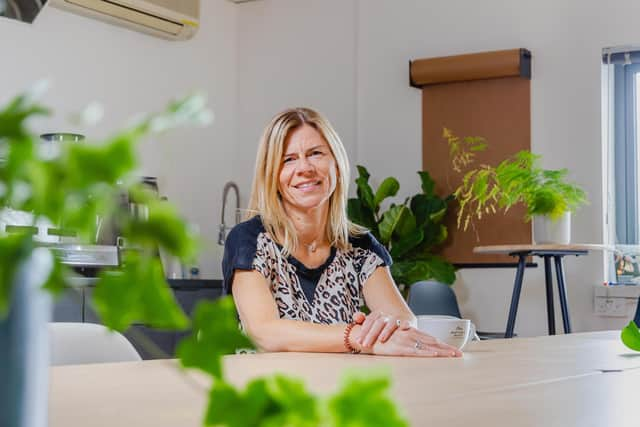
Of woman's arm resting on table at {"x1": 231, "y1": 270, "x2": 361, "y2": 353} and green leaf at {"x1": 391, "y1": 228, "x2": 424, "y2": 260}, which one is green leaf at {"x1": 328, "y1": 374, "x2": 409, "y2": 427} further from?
green leaf at {"x1": 391, "y1": 228, "x2": 424, "y2": 260}

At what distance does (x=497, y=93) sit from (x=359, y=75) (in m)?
0.95

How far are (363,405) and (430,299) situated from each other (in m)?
4.71

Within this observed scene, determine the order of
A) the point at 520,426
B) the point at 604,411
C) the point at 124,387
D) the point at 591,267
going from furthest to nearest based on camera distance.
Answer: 1. the point at 591,267
2. the point at 124,387
3. the point at 604,411
4. the point at 520,426

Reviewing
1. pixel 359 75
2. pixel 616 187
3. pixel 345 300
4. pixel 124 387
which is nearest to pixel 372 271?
pixel 345 300

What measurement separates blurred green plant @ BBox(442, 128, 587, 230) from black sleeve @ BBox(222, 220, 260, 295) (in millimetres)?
3088

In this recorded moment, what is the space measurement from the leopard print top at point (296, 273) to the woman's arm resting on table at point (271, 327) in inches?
2.1

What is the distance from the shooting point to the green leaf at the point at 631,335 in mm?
1522

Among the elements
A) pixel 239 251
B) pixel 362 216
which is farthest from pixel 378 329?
pixel 362 216

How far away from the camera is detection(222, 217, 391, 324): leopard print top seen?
2332 millimetres

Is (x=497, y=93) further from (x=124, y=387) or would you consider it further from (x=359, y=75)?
(x=124, y=387)

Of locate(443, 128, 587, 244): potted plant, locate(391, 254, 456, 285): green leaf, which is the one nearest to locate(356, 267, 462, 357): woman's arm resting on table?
locate(443, 128, 587, 244): potted plant

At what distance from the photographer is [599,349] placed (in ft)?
6.17

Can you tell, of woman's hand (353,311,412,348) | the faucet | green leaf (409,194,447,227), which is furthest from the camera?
the faucet

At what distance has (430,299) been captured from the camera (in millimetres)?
4855
